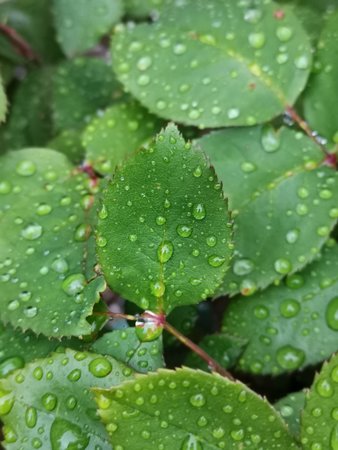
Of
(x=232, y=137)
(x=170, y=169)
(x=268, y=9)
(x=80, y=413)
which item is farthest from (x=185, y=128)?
(x=80, y=413)

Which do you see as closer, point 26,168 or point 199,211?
point 199,211

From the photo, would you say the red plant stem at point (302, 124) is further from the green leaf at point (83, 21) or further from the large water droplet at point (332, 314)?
the green leaf at point (83, 21)

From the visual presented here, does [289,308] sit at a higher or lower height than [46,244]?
lower

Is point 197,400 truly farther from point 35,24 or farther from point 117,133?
point 35,24

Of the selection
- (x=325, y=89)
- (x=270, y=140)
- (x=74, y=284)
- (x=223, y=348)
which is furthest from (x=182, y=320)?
(x=325, y=89)

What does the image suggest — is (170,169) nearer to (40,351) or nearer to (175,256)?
(175,256)

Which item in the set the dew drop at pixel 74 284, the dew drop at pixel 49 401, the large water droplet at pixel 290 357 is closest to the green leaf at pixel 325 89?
the large water droplet at pixel 290 357

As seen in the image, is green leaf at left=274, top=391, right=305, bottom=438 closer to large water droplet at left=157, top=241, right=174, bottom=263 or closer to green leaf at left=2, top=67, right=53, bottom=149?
large water droplet at left=157, top=241, right=174, bottom=263
